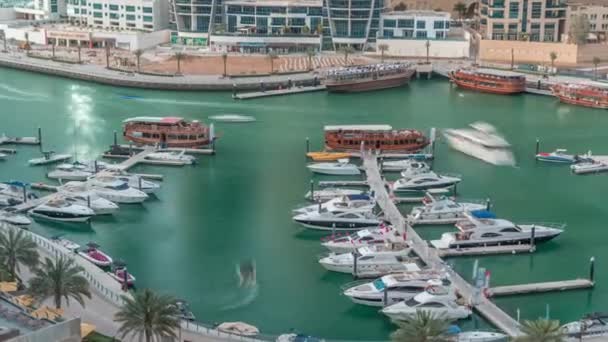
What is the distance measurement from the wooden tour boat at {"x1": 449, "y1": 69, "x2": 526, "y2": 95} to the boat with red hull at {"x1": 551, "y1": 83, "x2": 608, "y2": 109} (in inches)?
58.7

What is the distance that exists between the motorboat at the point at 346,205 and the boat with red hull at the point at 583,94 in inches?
572

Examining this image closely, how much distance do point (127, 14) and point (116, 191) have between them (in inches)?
935

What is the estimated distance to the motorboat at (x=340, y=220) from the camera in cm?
1992

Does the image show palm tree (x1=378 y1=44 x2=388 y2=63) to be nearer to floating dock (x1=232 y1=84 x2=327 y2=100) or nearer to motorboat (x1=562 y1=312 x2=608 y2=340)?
floating dock (x1=232 y1=84 x2=327 y2=100)

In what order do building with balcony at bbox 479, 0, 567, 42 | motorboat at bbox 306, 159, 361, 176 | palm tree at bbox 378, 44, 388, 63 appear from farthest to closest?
building with balcony at bbox 479, 0, 567, 42, palm tree at bbox 378, 44, 388, 63, motorboat at bbox 306, 159, 361, 176

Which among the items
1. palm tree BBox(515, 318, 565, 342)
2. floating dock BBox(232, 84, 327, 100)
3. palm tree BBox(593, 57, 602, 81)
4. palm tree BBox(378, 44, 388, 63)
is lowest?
palm tree BBox(515, 318, 565, 342)

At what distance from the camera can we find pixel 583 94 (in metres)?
33.1

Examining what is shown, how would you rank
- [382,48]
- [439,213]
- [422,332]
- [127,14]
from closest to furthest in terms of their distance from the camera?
1. [422,332]
2. [439,213]
3. [382,48]
4. [127,14]

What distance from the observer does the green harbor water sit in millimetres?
16672

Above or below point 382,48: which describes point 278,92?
below

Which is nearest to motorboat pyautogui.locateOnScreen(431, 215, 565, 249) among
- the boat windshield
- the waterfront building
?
the boat windshield

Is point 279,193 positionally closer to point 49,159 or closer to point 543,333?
point 49,159

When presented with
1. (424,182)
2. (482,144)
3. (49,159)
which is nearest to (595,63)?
(482,144)

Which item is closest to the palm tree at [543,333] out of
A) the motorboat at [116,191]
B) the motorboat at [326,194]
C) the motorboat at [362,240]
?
the motorboat at [362,240]
